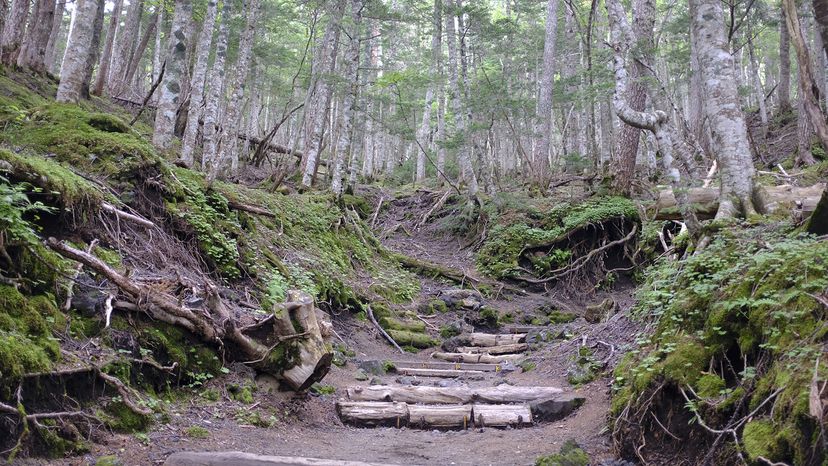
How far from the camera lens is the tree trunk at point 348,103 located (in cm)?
1476

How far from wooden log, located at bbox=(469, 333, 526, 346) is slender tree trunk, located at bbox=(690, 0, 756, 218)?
4679mm

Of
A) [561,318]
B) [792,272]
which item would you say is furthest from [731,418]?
[561,318]

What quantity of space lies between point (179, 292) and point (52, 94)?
452 inches

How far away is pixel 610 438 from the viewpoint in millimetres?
4848

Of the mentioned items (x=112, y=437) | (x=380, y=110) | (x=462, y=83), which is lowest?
(x=112, y=437)

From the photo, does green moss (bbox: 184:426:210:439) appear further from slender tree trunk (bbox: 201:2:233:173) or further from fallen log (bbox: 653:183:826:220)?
slender tree trunk (bbox: 201:2:233:173)

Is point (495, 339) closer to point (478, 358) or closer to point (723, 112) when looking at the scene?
point (478, 358)

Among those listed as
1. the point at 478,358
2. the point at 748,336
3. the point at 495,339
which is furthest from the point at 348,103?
the point at 748,336

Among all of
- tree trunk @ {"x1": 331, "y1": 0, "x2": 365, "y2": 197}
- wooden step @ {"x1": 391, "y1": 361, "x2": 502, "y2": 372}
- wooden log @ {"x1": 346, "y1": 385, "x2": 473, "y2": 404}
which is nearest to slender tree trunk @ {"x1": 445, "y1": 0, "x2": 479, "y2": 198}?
tree trunk @ {"x1": 331, "y1": 0, "x2": 365, "y2": 197}

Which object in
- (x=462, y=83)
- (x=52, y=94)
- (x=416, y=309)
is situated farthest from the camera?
(x=462, y=83)

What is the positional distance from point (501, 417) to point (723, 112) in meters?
4.97

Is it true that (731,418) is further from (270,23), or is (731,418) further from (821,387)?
(270,23)

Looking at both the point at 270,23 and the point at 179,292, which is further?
the point at 270,23

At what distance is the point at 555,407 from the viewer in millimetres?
6238
